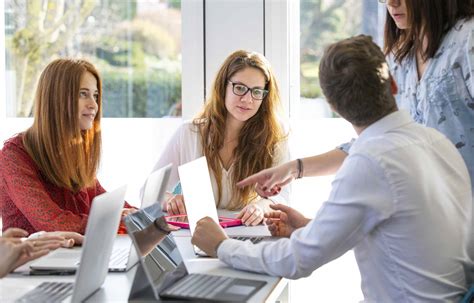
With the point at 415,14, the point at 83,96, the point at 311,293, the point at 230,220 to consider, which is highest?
the point at 415,14

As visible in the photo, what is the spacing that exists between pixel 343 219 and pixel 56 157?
1351mm

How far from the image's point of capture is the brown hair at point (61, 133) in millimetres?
2977

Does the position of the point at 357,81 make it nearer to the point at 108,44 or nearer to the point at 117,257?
the point at 117,257

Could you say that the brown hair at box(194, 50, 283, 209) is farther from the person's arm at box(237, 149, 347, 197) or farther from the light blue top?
the light blue top

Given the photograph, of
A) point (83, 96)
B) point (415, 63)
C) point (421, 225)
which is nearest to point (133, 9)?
point (83, 96)

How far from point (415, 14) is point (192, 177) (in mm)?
905

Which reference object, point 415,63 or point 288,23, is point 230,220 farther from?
point 288,23

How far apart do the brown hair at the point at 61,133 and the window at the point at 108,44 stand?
1.36 metres

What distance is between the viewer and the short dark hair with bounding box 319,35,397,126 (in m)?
2.07

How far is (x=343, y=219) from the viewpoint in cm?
200

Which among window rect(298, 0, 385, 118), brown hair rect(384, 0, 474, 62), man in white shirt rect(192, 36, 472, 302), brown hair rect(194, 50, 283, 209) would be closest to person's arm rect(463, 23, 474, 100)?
brown hair rect(384, 0, 474, 62)

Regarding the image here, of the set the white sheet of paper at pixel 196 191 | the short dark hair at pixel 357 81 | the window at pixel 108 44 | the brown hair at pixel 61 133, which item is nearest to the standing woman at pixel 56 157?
the brown hair at pixel 61 133

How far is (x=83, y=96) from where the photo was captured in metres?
3.14

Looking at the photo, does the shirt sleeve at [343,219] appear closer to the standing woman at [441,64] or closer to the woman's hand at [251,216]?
the standing woman at [441,64]
